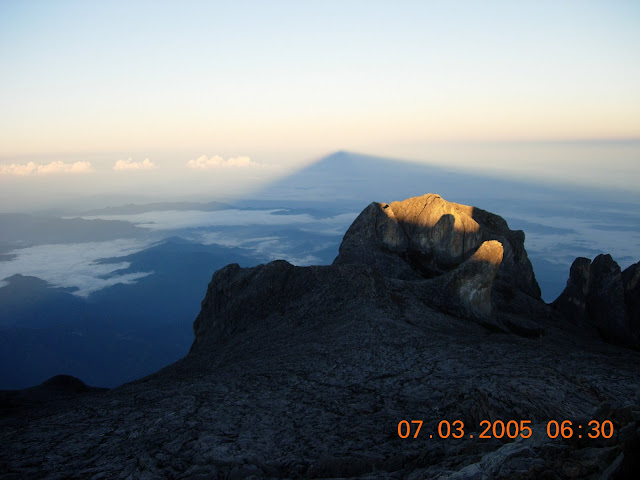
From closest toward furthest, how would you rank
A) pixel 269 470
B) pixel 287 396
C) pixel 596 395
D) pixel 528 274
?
1. pixel 269 470
2. pixel 596 395
3. pixel 287 396
4. pixel 528 274

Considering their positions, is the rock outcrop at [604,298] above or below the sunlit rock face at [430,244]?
below

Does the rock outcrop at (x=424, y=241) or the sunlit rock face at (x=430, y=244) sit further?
the rock outcrop at (x=424, y=241)

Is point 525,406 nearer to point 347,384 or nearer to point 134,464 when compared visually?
point 347,384

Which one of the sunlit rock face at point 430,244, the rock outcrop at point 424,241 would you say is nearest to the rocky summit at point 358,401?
the sunlit rock face at point 430,244

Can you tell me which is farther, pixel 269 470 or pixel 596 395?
pixel 596 395

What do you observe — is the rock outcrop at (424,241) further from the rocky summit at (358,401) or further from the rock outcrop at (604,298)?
the rocky summit at (358,401)

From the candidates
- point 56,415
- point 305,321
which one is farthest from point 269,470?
point 305,321
